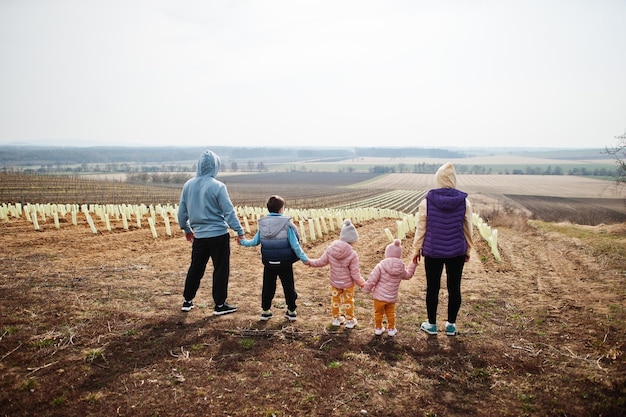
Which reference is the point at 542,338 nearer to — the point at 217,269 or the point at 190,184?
the point at 217,269

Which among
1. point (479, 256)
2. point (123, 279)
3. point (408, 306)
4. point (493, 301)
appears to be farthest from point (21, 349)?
point (479, 256)

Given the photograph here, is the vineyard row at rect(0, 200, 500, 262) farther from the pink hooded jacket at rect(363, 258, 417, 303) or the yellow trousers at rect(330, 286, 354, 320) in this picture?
the pink hooded jacket at rect(363, 258, 417, 303)

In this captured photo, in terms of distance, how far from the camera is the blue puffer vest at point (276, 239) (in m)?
5.00

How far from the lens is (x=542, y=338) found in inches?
193

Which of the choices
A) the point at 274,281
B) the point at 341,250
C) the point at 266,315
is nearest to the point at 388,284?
the point at 341,250

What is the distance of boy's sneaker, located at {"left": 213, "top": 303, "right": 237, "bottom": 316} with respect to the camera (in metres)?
5.42

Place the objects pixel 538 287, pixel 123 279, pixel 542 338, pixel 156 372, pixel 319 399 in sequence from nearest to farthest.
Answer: pixel 319 399, pixel 156 372, pixel 542 338, pixel 123 279, pixel 538 287

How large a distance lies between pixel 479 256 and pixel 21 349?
11.3 meters

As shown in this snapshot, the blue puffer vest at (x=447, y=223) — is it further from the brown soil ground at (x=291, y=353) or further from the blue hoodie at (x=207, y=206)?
the blue hoodie at (x=207, y=206)

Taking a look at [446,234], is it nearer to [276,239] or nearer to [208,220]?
[276,239]

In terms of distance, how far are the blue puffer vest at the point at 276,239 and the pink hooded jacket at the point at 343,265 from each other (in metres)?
0.59

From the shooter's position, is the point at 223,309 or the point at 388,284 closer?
the point at 388,284

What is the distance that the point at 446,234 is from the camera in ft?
15.2

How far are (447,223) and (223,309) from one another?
3.34 meters
